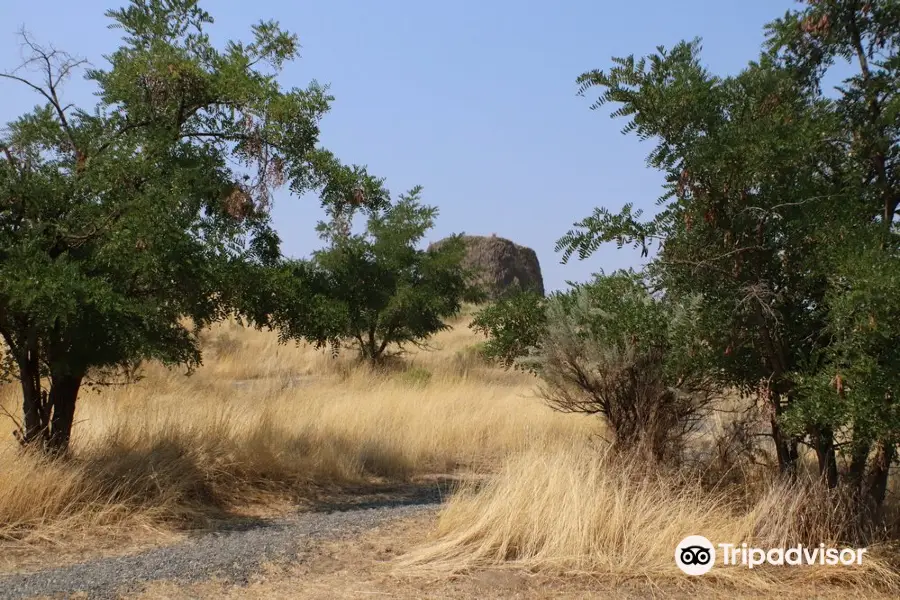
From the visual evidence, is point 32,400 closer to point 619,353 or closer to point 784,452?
point 619,353

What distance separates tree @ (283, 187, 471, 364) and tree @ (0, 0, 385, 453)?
10.2 metres

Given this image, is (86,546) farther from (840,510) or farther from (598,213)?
(840,510)

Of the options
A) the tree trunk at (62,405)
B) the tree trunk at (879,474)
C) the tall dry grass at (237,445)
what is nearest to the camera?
the tree trunk at (879,474)

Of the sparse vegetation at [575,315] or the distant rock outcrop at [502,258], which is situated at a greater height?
the distant rock outcrop at [502,258]

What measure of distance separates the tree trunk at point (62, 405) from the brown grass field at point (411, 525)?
0.87 feet

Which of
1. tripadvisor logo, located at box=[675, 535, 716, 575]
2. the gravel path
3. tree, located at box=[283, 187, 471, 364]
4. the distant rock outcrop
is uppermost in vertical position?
the distant rock outcrop

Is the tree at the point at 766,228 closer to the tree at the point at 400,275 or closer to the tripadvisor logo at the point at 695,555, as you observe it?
the tripadvisor logo at the point at 695,555

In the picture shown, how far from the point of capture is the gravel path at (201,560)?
529cm

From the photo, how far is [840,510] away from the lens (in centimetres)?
620

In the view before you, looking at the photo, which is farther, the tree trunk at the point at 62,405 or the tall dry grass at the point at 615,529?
the tree trunk at the point at 62,405

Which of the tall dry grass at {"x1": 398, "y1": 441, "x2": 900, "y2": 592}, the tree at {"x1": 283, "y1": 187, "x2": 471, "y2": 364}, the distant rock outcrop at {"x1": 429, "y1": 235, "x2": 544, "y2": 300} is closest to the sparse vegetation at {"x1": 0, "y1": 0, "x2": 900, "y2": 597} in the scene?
the tall dry grass at {"x1": 398, "y1": 441, "x2": 900, "y2": 592}

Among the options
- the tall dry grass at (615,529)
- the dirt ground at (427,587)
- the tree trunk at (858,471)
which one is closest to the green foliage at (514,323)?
the tall dry grass at (615,529)

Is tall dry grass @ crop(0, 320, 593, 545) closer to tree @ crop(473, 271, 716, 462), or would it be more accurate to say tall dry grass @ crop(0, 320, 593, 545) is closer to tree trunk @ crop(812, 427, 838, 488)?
tree @ crop(473, 271, 716, 462)

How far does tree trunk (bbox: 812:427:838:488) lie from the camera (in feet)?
20.7
